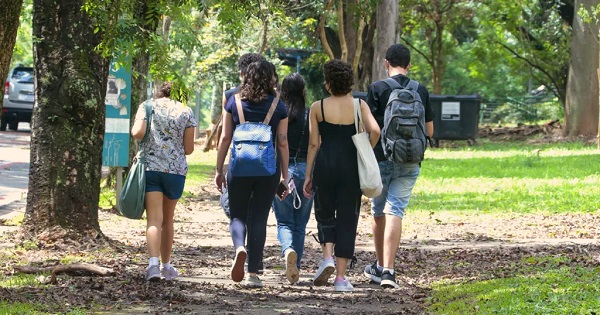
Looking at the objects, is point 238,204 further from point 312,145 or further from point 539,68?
point 539,68

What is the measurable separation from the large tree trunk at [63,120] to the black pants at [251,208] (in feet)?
7.00

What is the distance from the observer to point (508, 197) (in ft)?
62.6

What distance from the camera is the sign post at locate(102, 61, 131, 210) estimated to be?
15.1 meters

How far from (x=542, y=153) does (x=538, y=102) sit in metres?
28.8

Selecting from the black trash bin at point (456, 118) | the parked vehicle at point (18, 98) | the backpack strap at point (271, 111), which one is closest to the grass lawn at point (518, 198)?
the black trash bin at point (456, 118)

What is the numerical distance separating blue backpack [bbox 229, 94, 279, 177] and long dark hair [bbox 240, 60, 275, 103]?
229mm

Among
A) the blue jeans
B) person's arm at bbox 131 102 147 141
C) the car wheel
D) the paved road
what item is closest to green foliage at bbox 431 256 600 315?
the blue jeans

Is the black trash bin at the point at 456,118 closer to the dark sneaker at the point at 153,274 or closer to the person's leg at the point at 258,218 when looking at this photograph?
the person's leg at the point at 258,218

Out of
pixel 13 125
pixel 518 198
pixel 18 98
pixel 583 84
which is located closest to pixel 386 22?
pixel 518 198

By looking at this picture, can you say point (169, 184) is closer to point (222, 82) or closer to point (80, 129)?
point (80, 129)

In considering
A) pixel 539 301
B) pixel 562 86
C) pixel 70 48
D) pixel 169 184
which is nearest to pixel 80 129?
pixel 70 48

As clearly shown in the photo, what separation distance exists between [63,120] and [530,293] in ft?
15.6

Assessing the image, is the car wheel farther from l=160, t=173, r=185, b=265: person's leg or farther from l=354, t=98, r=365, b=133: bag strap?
l=354, t=98, r=365, b=133: bag strap

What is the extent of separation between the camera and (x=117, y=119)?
50.2 feet
